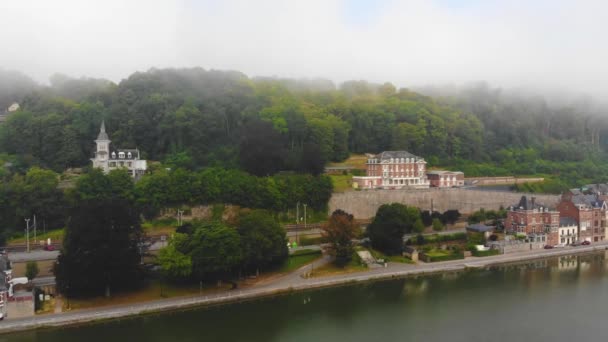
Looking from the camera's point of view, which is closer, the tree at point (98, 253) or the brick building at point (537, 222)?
the tree at point (98, 253)

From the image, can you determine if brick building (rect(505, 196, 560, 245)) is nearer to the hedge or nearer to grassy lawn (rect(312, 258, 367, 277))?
the hedge

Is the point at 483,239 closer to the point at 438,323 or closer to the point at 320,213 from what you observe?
the point at 320,213

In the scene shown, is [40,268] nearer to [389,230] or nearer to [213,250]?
[213,250]

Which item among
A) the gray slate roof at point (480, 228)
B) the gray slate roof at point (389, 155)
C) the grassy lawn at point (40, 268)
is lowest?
the grassy lawn at point (40, 268)

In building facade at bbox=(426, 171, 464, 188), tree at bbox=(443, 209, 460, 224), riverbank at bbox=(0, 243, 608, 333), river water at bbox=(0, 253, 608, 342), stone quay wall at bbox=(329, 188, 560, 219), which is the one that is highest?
building facade at bbox=(426, 171, 464, 188)

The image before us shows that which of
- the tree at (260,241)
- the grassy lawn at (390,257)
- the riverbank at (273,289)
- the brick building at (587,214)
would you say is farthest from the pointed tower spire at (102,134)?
the brick building at (587,214)

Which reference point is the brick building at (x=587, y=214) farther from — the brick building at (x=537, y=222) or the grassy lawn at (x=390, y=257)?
the grassy lawn at (x=390, y=257)

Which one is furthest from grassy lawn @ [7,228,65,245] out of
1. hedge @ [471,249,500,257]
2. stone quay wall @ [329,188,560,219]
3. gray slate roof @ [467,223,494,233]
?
gray slate roof @ [467,223,494,233]
